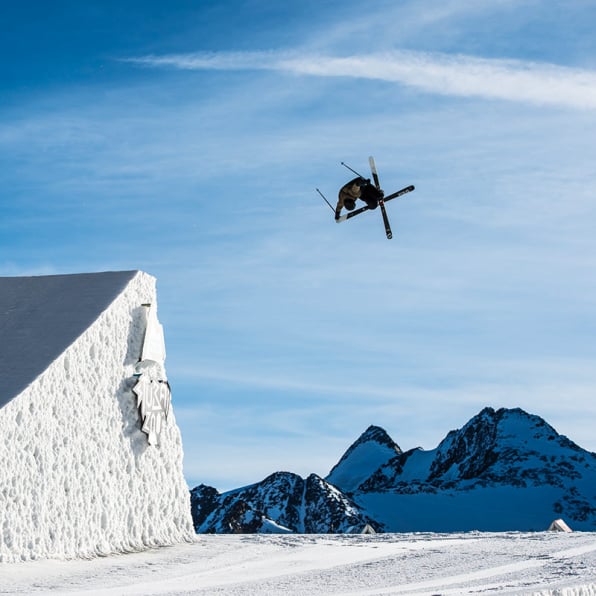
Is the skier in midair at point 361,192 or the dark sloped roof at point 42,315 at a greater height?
the skier in midair at point 361,192

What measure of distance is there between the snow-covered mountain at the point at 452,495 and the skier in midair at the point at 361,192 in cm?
9328

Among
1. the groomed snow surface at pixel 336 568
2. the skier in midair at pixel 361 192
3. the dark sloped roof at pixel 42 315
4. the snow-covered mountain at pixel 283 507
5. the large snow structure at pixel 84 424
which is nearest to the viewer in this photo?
the groomed snow surface at pixel 336 568

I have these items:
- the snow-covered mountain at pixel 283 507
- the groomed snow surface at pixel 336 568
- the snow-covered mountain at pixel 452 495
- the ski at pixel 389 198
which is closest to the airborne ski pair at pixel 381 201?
the ski at pixel 389 198

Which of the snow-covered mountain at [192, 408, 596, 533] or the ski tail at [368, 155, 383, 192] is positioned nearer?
the ski tail at [368, 155, 383, 192]

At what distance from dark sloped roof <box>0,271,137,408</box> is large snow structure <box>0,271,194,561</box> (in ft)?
0.09

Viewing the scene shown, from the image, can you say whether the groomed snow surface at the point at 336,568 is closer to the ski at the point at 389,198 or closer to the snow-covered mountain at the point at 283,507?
the ski at the point at 389,198

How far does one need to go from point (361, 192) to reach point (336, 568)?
897 cm

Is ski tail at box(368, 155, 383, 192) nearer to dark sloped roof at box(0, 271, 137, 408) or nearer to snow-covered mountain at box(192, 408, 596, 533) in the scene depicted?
dark sloped roof at box(0, 271, 137, 408)

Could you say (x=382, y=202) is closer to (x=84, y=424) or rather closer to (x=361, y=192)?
(x=361, y=192)

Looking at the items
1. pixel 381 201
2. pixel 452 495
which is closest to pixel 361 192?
pixel 381 201

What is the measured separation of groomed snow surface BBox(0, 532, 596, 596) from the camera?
14.6m

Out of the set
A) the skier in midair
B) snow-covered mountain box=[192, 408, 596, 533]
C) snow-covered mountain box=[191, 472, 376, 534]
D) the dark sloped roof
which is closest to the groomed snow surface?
the dark sloped roof

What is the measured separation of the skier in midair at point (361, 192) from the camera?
22031mm

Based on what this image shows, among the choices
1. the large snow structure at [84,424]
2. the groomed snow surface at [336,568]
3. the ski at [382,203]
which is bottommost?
the groomed snow surface at [336,568]
